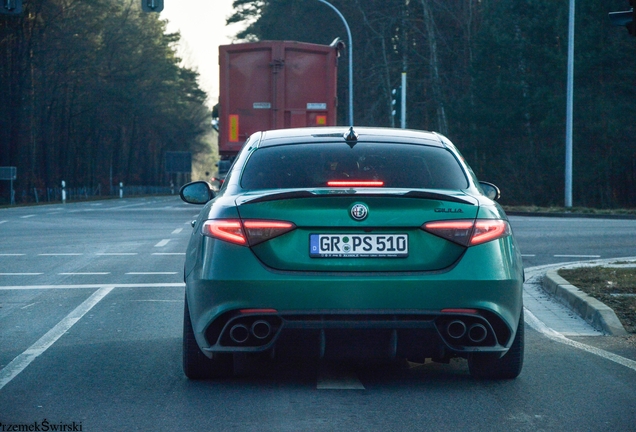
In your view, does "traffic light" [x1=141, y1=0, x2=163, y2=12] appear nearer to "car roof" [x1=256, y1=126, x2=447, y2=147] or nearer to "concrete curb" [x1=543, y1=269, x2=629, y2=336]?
"concrete curb" [x1=543, y1=269, x2=629, y2=336]

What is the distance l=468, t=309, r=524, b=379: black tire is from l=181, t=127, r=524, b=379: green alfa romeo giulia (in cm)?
29

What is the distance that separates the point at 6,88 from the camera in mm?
58375

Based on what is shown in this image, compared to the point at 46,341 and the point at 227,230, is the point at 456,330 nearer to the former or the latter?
the point at 227,230

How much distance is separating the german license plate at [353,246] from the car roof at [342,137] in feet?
3.87

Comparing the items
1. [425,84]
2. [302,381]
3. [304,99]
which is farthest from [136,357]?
[425,84]

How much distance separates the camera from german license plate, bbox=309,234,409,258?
225 inches

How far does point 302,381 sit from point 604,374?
1871mm

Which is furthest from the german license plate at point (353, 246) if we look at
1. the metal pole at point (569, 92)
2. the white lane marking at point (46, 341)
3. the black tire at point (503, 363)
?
the metal pole at point (569, 92)

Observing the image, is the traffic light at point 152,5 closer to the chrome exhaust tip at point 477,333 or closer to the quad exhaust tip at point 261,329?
the quad exhaust tip at point 261,329

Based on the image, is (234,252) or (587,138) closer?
(234,252)

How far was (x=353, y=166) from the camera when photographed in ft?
21.3

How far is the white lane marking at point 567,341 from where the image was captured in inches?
279

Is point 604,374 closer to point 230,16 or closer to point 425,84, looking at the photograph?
point 425,84

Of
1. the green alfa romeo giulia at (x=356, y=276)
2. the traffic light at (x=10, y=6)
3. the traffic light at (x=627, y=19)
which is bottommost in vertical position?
the green alfa romeo giulia at (x=356, y=276)
